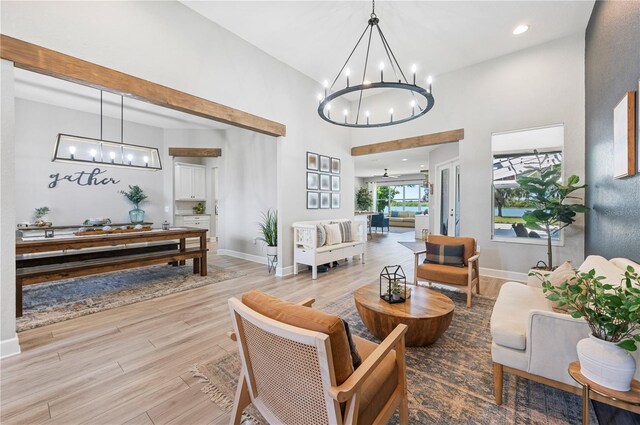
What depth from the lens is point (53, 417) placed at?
5.02 feet

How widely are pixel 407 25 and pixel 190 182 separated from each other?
672 centimetres

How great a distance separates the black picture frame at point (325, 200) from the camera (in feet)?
18.0

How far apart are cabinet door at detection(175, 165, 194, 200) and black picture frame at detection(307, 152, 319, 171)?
4411mm

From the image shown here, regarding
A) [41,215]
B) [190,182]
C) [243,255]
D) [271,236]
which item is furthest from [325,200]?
[41,215]

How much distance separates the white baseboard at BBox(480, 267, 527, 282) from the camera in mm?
4188

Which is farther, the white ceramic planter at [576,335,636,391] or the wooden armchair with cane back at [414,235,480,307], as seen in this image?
the wooden armchair with cane back at [414,235,480,307]

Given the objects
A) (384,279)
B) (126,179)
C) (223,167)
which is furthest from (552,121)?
(126,179)

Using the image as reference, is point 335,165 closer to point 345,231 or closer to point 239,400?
point 345,231

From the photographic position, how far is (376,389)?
1206mm

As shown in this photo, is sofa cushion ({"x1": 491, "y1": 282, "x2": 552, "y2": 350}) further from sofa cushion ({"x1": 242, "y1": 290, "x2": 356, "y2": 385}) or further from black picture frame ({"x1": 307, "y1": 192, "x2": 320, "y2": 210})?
black picture frame ({"x1": 307, "y1": 192, "x2": 320, "y2": 210})

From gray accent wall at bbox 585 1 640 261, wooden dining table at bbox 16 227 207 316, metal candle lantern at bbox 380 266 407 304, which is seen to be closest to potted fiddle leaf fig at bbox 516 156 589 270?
gray accent wall at bbox 585 1 640 261

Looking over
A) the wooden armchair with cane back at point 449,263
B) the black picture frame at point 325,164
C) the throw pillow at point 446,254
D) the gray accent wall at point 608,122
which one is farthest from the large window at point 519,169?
the black picture frame at point 325,164

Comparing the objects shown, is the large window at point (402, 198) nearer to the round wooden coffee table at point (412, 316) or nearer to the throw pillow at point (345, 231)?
the throw pillow at point (345, 231)

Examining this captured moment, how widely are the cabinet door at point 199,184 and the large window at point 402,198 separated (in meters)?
9.29
